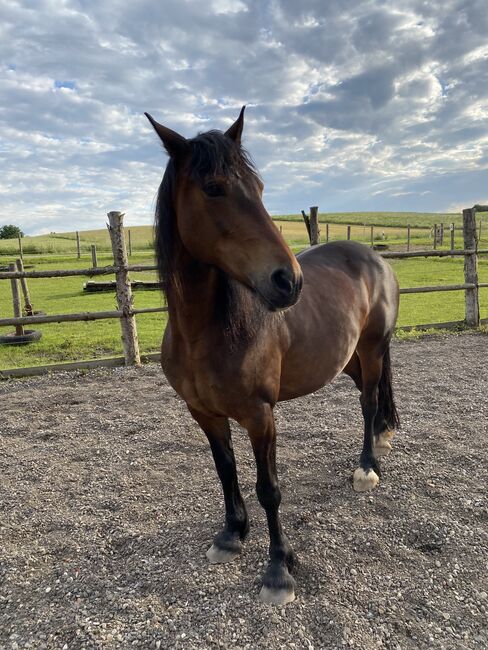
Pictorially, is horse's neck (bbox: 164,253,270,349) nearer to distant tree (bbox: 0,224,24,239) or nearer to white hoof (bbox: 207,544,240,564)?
white hoof (bbox: 207,544,240,564)

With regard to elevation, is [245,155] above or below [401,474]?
above

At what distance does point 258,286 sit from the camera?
1664 millimetres

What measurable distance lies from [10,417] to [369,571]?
390cm

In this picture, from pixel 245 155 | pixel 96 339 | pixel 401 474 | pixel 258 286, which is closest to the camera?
pixel 258 286

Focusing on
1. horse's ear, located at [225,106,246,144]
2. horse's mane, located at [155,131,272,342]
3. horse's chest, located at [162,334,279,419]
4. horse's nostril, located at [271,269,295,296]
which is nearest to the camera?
horse's nostril, located at [271,269,295,296]

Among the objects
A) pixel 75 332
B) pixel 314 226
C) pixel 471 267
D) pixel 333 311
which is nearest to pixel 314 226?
pixel 314 226

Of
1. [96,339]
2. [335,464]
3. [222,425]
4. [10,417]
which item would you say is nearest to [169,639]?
[222,425]

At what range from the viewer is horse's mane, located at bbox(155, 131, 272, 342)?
5.68ft

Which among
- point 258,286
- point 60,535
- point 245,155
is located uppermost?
point 245,155

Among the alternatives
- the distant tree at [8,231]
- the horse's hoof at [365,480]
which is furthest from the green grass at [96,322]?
the distant tree at [8,231]

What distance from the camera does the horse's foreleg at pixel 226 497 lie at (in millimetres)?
2432

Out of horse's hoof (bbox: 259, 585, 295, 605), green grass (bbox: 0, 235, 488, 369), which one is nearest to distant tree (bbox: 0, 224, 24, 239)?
green grass (bbox: 0, 235, 488, 369)

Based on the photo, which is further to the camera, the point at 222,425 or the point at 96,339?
the point at 96,339

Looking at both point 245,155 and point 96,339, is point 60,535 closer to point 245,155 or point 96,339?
point 245,155
